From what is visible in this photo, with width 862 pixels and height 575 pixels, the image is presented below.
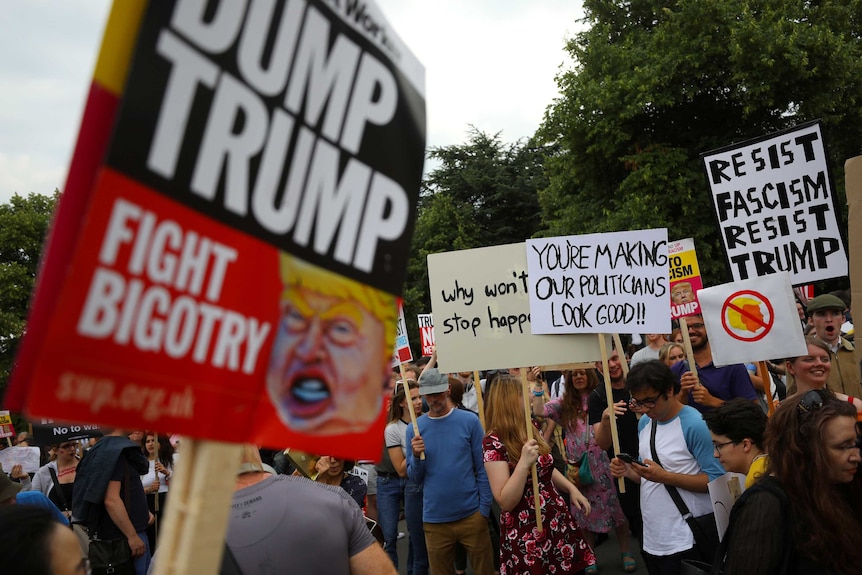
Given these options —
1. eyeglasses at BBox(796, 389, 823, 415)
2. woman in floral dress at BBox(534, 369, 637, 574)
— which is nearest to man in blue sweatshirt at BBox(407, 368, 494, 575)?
woman in floral dress at BBox(534, 369, 637, 574)

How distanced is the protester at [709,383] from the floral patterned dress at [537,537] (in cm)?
120

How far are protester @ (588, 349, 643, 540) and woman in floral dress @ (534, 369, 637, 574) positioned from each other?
38 cm

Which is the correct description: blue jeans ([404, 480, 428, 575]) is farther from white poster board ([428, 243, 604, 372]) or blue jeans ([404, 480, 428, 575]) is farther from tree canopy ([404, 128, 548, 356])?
tree canopy ([404, 128, 548, 356])

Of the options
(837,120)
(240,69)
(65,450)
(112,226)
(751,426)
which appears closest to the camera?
(112,226)

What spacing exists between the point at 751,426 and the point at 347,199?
9.03ft

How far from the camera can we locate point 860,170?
4.29m

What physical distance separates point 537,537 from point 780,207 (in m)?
2.76

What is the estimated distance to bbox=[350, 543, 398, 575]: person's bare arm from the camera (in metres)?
2.61

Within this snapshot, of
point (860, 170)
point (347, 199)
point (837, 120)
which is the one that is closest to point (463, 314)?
point (860, 170)

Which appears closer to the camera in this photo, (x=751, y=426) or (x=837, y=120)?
(x=751, y=426)

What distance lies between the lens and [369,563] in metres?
2.62

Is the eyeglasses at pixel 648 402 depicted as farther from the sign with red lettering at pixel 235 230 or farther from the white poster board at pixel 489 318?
the sign with red lettering at pixel 235 230

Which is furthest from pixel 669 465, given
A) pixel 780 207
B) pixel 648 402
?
pixel 780 207

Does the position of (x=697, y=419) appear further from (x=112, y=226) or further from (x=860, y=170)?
(x=112, y=226)
